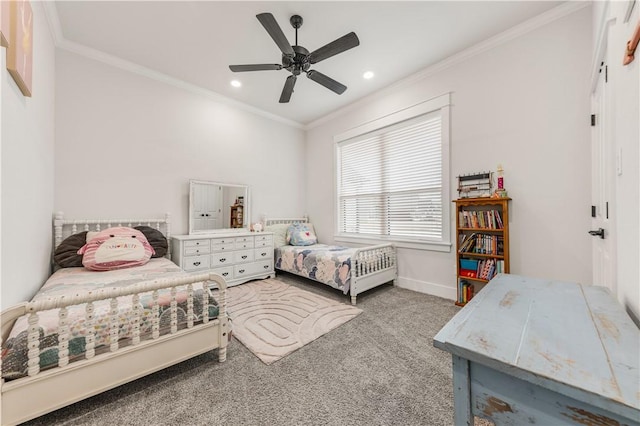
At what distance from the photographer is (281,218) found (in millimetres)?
4613

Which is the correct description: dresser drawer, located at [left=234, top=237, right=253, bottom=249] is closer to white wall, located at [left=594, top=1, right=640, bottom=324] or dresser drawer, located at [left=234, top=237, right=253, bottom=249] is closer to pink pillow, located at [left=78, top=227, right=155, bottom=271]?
pink pillow, located at [left=78, top=227, right=155, bottom=271]

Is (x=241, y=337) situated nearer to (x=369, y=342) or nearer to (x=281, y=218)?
(x=369, y=342)

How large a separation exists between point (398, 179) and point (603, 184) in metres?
2.06

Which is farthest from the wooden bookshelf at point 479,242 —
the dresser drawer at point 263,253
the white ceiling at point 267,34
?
the dresser drawer at point 263,253

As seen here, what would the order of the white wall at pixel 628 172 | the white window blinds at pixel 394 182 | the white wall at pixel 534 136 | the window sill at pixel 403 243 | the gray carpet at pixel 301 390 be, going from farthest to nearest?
the white window blinds at pixel 394 182
the window sill at pixel 403 243
the white wall at pixel 534 136
the gray carpet at pixel 301 390
the white wall at pixel 628 172

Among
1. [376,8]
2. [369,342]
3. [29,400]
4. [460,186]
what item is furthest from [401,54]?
[29,400]

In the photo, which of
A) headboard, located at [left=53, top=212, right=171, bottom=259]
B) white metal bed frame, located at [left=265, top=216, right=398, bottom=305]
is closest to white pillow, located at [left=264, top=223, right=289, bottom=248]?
headboard, located at [left=53, top=212, right=171, bottom=259]

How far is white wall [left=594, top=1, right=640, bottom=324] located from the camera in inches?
34.4

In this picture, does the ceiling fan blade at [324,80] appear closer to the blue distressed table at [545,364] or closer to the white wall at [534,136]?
the white wall at [534,136]

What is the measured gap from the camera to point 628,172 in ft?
3.19

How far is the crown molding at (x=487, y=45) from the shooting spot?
7.28 feet

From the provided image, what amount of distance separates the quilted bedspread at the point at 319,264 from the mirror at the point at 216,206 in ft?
2.92

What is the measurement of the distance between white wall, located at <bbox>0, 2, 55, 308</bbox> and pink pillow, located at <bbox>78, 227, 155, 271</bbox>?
0.32 metres

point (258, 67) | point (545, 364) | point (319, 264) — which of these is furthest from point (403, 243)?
point (545, 364)
